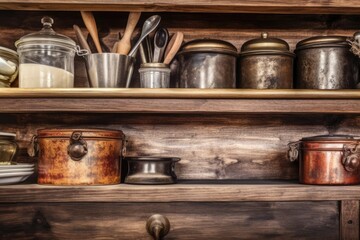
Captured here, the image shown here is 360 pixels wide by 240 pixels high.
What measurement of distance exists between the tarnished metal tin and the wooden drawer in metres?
0.11

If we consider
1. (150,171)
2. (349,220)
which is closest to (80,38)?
(150,171)

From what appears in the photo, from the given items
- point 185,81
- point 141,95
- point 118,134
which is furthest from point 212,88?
point 118,134

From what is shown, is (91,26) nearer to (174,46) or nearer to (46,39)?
(46,39)

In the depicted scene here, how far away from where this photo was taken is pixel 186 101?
153 centimetres

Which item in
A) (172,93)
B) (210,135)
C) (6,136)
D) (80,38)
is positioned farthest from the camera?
(210,135)

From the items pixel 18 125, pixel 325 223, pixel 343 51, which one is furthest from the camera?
pixel 18 125

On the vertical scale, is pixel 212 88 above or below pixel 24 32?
below

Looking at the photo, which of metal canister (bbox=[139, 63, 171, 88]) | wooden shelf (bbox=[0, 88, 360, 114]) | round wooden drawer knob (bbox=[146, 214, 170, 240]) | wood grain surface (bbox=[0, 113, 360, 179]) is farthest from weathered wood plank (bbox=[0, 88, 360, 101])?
round wooden drawer knob (bbox=[146, 214, 170, 240])

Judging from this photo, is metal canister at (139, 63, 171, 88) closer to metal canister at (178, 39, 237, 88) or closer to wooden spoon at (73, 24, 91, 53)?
metal canister at (178, 39, 237, 88)

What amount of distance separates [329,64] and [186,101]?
1.83 feet

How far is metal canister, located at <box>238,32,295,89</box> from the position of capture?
1.60 metres

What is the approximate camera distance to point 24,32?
184 cm

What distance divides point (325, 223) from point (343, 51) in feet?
2.10

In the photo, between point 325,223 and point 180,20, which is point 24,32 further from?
point 325,223
